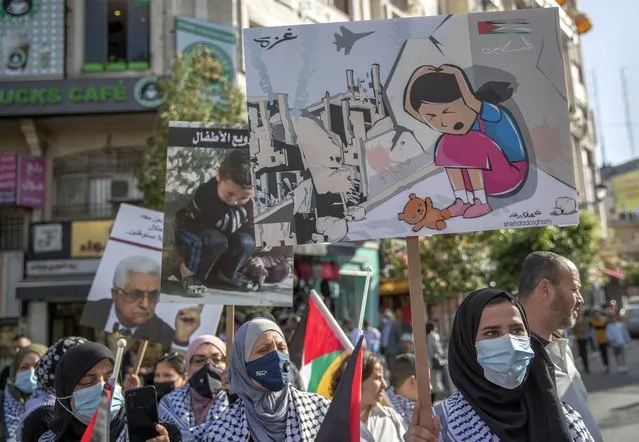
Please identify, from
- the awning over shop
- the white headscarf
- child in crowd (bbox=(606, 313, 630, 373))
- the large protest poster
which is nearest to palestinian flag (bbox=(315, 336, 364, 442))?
the white headscarf

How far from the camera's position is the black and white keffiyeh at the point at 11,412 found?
5.76 meters

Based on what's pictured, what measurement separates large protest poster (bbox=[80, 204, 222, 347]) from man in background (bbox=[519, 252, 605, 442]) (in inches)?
152

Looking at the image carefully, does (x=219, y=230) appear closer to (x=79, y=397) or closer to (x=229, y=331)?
(x=229, y=331)

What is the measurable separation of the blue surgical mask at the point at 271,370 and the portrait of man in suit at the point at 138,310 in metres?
Result: 3.78

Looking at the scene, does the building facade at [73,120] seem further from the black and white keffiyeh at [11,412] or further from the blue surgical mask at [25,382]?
the blue surgical mask at [25,382]

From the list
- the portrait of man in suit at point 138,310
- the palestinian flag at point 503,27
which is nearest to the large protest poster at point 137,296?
the portrait of man in suit at point 138,310

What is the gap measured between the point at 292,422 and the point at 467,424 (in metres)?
0.82

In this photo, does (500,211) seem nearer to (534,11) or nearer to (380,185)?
(380,185)

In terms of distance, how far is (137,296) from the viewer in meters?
6.79

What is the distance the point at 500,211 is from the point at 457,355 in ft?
2.45

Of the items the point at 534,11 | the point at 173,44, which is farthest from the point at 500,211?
the point at 173,44

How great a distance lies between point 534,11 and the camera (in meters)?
3.16

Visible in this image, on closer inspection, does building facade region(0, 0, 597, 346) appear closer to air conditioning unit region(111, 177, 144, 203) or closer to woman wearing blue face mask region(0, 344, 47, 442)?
air conditioning unit region(111, 177, 144, 203)

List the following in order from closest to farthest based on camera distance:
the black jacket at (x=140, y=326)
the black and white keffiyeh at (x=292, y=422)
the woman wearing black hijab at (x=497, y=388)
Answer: the woman wearing black hijab at (x=497, y=388), the black and white keffiyeh at (x=292, y=422), the black jacket at (x=140, y=326)
